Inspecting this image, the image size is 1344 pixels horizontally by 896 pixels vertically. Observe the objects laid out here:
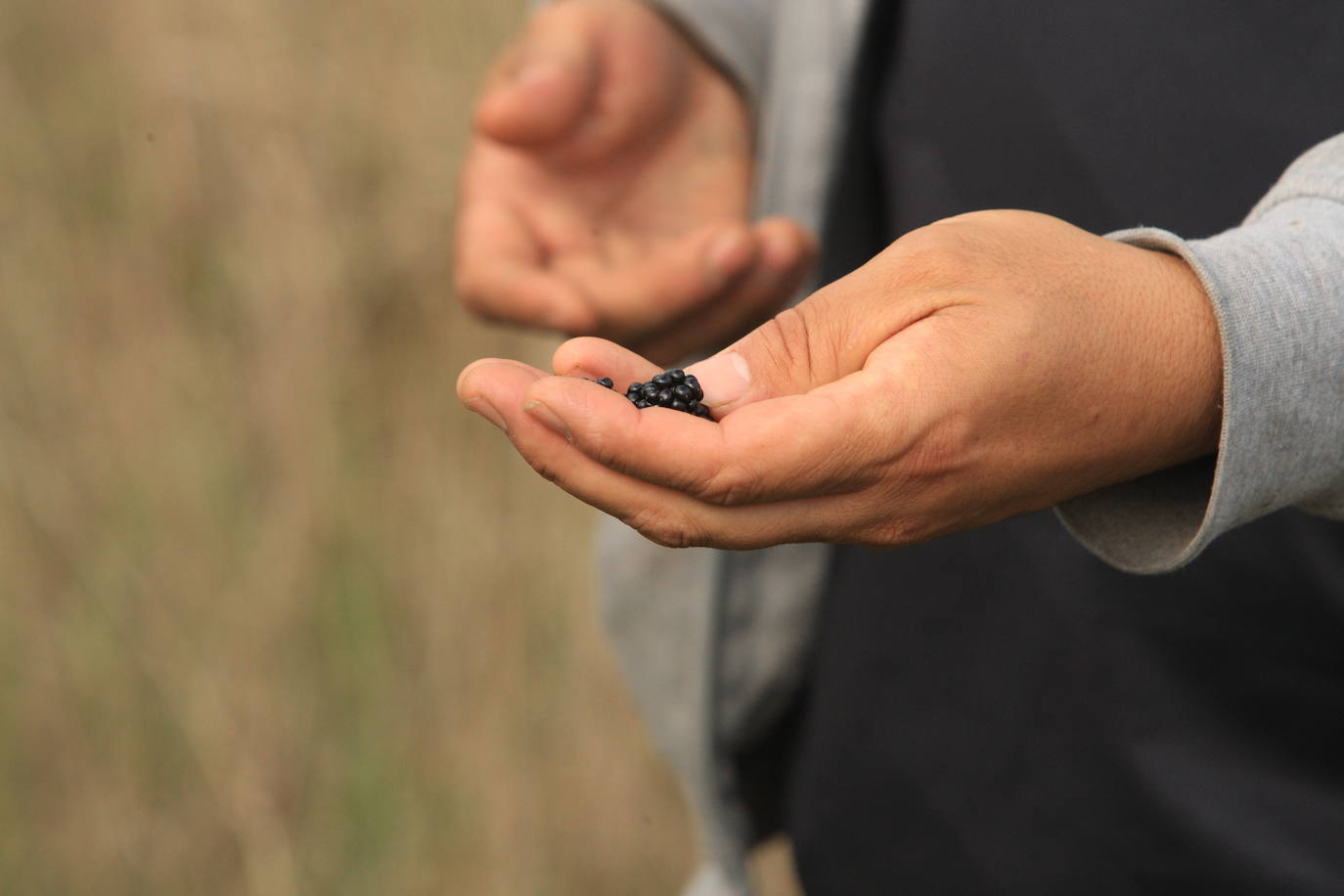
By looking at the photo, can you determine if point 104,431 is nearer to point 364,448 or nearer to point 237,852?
point 364,448

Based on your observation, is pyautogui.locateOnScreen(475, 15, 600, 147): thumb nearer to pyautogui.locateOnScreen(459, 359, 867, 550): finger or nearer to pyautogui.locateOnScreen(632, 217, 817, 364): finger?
pyautogui.locateOnScreen(632, 217, 817, 364): finger

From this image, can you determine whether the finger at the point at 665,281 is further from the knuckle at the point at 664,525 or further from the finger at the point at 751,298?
the knuckle at the point at 664,525

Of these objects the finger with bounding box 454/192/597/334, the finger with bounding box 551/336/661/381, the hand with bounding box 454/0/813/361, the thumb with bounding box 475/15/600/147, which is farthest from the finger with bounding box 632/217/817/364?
the finger with bounding box 551/336/661/381

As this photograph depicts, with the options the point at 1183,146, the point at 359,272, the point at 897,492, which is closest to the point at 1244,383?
the point at 897,492

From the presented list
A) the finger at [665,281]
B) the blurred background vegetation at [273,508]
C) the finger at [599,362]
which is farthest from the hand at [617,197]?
the blurred background vegetation at [273,508]

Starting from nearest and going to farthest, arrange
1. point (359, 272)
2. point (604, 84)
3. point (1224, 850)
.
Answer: point (1224, 850), point (604, 84), point (359, 272)

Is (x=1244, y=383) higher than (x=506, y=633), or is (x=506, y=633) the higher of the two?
(x=1244, y=383)

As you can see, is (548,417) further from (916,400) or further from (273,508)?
(273,508)
